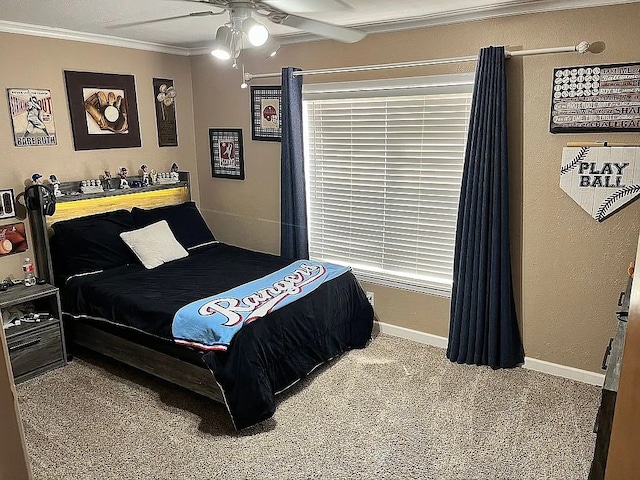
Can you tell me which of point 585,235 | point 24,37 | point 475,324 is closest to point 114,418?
point 475,324

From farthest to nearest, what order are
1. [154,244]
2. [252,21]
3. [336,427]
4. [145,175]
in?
[145,175] < [154,244] < [336,427] < [252,21]

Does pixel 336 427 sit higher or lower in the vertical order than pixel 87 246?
lower

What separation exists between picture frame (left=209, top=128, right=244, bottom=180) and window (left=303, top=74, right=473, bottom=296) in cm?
72

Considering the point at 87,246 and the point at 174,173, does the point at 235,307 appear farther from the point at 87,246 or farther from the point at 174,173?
the point at 174,173

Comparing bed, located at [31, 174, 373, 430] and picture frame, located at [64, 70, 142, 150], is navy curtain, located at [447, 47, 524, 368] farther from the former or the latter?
picture frame, located at [64, 70, 142, 150]

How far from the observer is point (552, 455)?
2475 millimetres

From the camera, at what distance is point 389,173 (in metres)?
3.72

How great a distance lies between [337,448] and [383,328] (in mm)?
1494

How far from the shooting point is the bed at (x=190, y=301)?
2.72 metres

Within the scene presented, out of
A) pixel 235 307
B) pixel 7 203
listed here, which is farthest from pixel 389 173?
pixel 7 203

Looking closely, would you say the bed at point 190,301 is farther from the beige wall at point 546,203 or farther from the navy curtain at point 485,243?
the beige wall at point 546,203

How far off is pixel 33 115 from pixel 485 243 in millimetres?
3289

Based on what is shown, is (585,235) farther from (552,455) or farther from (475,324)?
(552,455)

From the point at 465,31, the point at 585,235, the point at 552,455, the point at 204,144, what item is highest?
the point at 465,31
